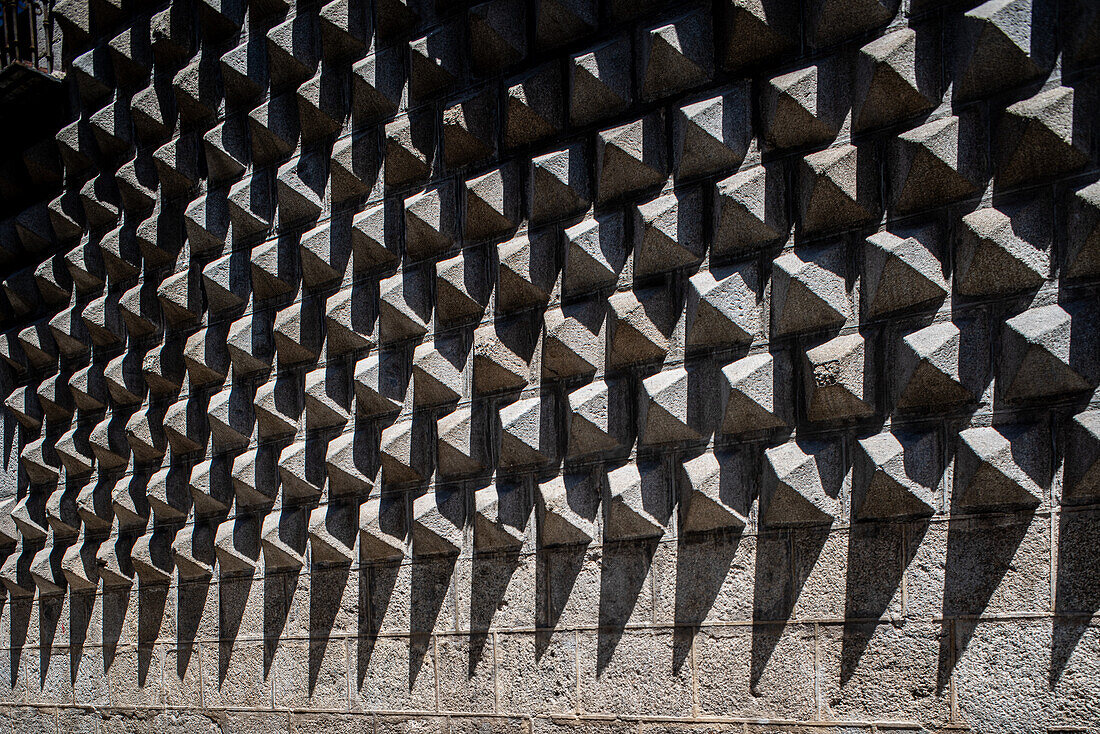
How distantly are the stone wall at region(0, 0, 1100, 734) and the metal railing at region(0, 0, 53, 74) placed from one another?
0.31 metres

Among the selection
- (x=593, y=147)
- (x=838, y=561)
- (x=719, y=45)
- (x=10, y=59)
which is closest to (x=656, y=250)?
(x=593, y=147)

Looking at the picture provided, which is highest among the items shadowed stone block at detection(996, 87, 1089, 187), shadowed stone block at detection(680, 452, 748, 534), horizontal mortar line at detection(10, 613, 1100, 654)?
shadowed stone block at detection(996, 87, 1089, 187)

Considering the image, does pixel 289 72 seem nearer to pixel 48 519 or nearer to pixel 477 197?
pixel 477 197

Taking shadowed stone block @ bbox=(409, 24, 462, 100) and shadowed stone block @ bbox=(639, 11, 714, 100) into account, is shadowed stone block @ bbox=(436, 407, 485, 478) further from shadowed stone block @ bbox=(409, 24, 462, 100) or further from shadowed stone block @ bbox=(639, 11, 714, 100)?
shadowed stone block @ bbox=(639, 11, 714, 100)

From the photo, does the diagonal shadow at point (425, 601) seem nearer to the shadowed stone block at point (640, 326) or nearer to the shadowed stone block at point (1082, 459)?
the shadowed stone block at point (640, 326)

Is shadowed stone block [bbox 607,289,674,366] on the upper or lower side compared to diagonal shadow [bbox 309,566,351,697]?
upper

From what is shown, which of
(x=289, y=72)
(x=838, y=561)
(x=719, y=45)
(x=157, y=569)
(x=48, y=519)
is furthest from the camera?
(x=48, y=519)

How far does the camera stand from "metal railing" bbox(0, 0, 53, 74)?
6324 millimetres

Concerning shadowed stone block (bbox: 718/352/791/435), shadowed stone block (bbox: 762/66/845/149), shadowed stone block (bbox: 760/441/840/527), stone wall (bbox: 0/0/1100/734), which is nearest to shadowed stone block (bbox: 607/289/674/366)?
stone wall (bbox: 0/0/1100/734)

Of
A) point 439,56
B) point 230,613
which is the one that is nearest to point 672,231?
point 439,56

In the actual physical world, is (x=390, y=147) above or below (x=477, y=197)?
above

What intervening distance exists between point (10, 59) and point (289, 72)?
2462mm

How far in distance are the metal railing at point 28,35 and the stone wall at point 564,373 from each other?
0.31m

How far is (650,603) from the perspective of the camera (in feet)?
12.9
